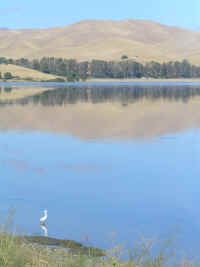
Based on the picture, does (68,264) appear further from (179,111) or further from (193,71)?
(193,71)

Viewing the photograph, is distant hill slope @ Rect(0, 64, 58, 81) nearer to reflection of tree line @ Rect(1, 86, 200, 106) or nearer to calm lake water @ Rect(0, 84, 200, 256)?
reflection of tree line @ Rect(1, 86, 200, 106)

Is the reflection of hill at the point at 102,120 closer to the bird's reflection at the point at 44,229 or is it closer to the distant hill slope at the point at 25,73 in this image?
the bird's reflection at the point at 44,229

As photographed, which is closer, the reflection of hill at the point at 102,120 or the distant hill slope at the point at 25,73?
the reflection of hill at the point at 102,120

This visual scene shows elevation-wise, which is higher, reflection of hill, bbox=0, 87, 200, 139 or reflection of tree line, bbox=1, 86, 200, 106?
reflection of tree line, bbox=1, 86, 200, 106

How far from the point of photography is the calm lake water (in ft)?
32.2

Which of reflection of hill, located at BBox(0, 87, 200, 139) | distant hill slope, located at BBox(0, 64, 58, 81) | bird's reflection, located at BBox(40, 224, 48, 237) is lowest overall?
bird's reflection, located at BBox(40, 224, 48, 237)

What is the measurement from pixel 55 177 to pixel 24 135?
9598 millimetres

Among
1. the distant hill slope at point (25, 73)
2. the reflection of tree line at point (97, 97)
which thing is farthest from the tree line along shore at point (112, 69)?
the reflection of tree line at point (97, 97)

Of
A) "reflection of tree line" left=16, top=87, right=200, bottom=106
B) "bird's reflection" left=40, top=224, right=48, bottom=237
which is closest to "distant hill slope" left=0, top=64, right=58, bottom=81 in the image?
"reflection of tree line" left=16, top=87, right=200, bottom=106

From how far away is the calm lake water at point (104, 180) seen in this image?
980 centimetres

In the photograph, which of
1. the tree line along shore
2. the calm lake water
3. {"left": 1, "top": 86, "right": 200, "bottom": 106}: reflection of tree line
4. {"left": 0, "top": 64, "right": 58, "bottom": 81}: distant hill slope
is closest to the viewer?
the calm lake water

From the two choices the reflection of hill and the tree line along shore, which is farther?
the tree line along shore

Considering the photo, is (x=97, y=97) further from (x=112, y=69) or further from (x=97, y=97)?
(x=112, y=69)

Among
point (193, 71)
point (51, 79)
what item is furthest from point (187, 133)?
point (193, 71)
